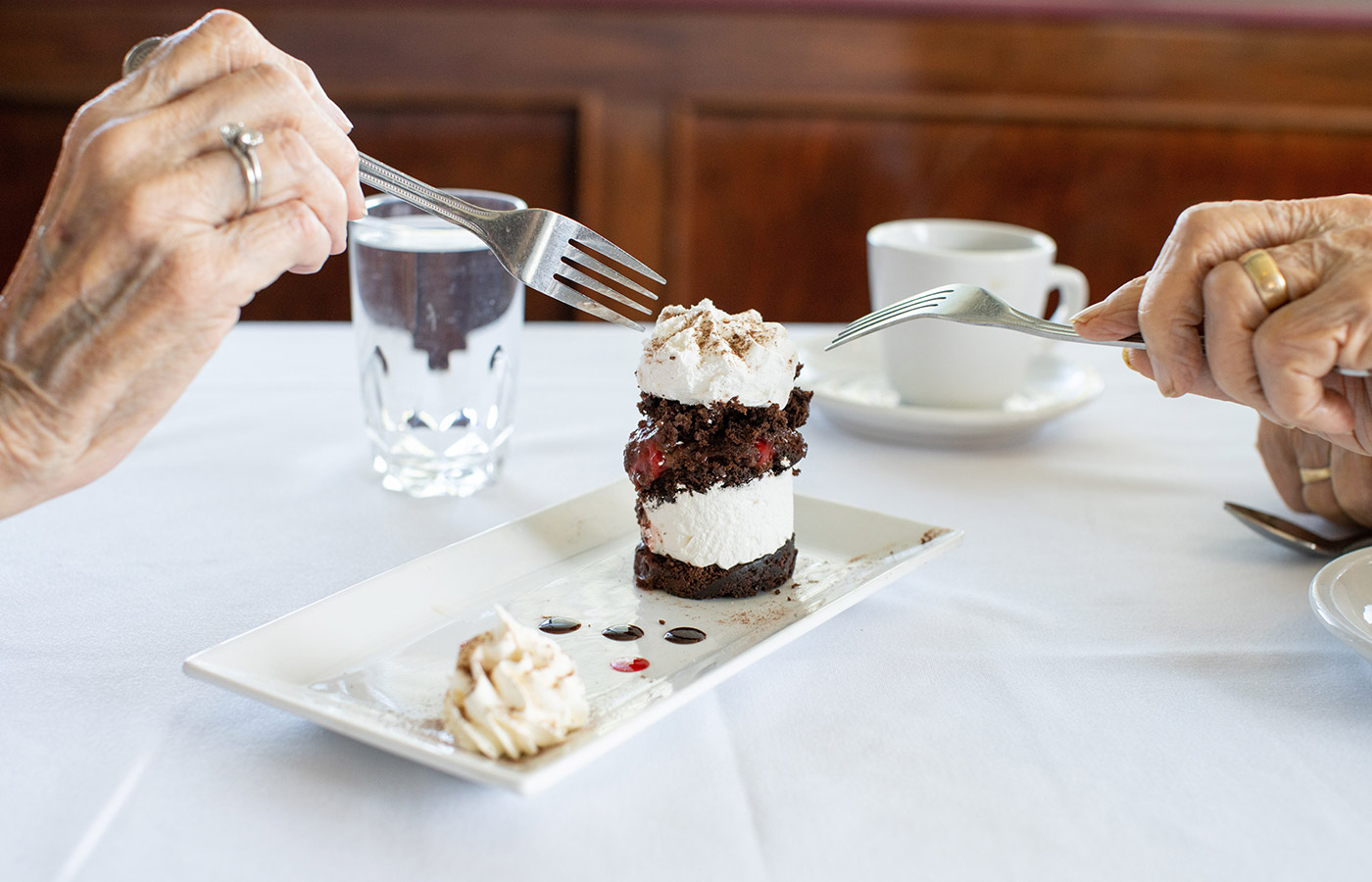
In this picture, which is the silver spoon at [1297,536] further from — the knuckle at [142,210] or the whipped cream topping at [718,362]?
the knuckle at [142,210]

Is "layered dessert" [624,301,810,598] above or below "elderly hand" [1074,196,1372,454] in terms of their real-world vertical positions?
below

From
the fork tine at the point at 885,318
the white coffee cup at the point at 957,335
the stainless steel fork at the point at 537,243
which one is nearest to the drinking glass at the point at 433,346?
the stainless steel fork at the point at 537,243

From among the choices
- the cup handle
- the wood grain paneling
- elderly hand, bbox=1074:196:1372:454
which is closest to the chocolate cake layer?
elderly hand, bbox=1074:196:1372:454

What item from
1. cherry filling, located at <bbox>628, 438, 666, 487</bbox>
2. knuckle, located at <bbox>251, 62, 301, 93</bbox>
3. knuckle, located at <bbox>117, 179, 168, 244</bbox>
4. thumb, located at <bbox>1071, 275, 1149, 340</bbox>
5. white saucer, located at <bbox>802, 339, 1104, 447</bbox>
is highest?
knuckle, located at <bbox>251, 62, 301, 93</bbox>

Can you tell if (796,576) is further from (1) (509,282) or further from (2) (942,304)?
(1) (509,282)

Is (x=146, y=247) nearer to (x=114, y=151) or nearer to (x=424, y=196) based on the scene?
(x=114, y=151)

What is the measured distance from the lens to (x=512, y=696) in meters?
0.87

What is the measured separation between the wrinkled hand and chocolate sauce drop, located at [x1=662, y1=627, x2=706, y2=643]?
2.39 ft

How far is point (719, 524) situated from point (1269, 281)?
55cm

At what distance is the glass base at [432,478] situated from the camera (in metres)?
1.47

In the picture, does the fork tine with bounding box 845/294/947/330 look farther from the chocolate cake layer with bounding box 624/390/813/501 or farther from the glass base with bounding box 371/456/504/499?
the glass base with bounding box 371/456/504/499

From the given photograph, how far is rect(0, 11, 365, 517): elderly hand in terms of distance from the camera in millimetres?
956

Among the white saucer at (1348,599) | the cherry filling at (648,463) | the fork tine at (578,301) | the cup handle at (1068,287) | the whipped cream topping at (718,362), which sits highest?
the fork tine at (578,301)

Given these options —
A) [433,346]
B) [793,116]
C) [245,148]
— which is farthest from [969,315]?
[793,116]
